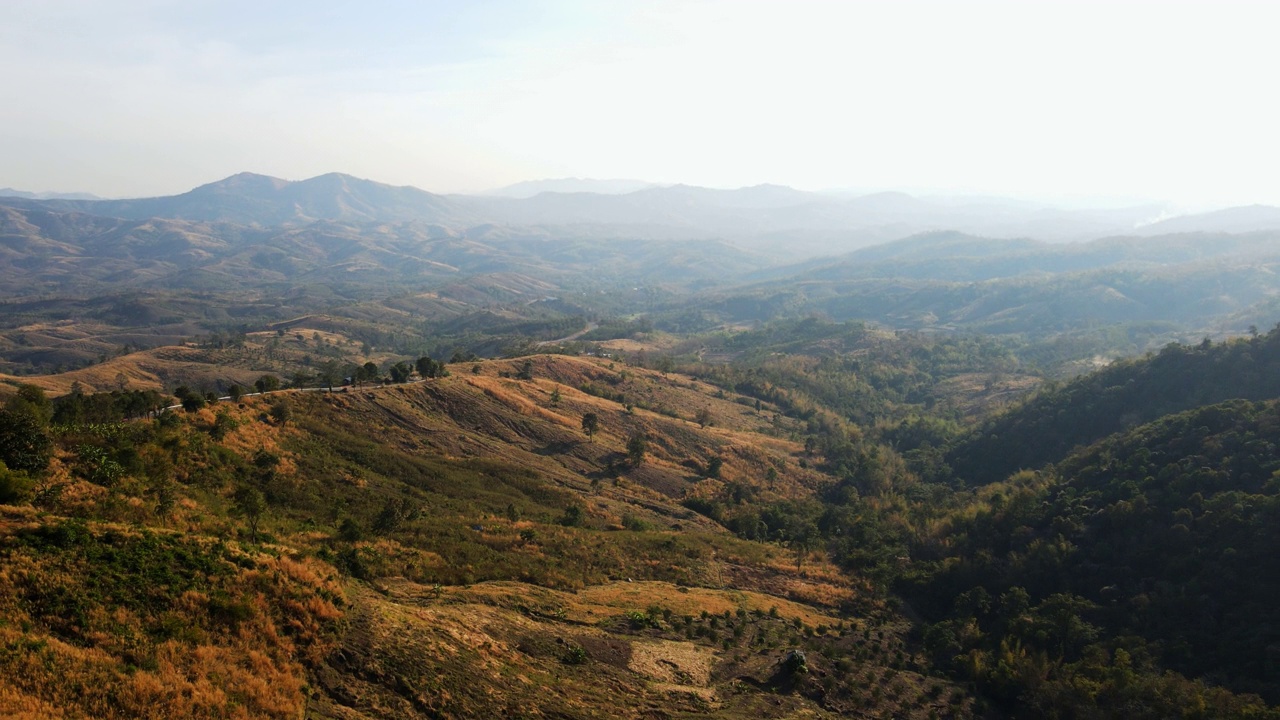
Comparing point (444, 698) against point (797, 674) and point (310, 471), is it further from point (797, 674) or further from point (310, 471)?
point (310, 471)

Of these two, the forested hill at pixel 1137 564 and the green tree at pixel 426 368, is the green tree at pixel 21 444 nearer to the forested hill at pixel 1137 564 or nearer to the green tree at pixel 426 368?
the green tree at pixel 426 368

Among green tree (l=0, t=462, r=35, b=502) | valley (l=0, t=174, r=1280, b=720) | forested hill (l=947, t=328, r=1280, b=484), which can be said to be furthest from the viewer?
forested hill (l=947, t=328, r=1280, b=484)

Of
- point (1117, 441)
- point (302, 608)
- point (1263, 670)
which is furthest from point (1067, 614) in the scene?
point (302, 608)

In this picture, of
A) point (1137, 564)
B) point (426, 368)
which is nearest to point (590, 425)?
point (426, 368)

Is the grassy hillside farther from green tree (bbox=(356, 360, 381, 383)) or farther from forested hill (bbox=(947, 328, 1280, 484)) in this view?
forested hill (bbox=(947, 328, 1280, 484))

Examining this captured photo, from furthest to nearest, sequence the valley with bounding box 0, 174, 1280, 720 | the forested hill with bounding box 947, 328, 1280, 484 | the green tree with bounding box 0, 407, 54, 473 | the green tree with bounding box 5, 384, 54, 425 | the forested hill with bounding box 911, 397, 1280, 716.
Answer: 1. the forested hill with bounding box 947, 328, 1280, 484
2. the forested hill with bounding box 911, 397, 1280, 716
3. the green tree with bounding box 5, 384, 54, 425
4. the green tree with bounding box 0, 407, 54, 473
5. the valley with bounding box 0, 174, 1280, 720

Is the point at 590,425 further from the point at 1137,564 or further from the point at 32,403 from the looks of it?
the point at 1137,564

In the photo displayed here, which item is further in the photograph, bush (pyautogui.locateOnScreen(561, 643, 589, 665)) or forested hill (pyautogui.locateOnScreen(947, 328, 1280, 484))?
forested hill (pyautogui.locateOnScreen(947, 328, 1280, 484))

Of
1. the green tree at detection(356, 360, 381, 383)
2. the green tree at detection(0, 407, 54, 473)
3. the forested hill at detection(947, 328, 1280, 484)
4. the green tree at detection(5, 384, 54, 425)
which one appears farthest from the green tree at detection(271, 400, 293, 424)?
the forested hill at detection(947, 328, 1280, 484)
